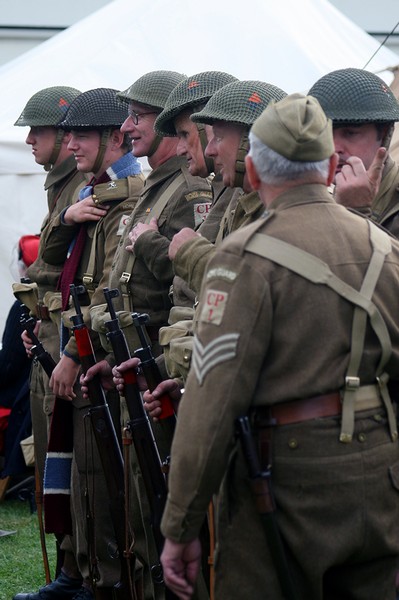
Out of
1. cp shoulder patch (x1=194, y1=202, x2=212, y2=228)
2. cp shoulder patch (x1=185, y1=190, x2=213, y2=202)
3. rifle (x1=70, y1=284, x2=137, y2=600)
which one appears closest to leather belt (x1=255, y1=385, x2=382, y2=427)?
cp shoulder patch (x1=194, y1=202, x2=212, y2=228)

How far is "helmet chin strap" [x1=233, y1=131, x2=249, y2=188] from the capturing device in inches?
165

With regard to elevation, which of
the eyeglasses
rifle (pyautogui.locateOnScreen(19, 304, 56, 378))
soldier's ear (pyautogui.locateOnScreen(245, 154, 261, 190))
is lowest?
rifle (pyautogui.locateOnScreen(19, 304, 56, 378))

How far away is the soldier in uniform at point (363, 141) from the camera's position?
155 inches

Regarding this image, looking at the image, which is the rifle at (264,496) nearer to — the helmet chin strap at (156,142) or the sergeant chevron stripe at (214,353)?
the sergeant chevron stripe at (214,353)

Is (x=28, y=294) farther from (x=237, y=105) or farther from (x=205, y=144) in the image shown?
(x=237, y=105)

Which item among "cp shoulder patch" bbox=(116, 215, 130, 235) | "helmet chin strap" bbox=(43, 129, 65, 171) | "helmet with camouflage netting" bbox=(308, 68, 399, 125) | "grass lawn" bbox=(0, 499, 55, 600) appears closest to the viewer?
"helmet with camouflage netting" bbox=(308, 68, 399, 125)

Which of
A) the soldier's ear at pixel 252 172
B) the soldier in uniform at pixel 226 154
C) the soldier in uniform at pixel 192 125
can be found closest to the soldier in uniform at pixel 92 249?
the soldier in uniform at pixel 192 125

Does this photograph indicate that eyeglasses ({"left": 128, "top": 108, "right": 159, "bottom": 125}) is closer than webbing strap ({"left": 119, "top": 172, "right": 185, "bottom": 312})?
No

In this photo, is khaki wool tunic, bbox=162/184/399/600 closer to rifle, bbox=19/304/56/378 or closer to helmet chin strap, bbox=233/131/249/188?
helmet chin strap, bbox=233/131/249/188

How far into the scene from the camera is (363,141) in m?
4.13

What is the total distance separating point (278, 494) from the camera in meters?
3.18

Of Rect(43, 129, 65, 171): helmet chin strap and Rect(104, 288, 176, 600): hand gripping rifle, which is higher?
Rect(43, 129, 65, 171): helmet chin strap

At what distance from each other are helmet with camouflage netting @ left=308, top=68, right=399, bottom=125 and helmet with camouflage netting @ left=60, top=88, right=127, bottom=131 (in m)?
1.80

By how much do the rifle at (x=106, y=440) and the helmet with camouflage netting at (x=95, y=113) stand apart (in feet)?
3.07
